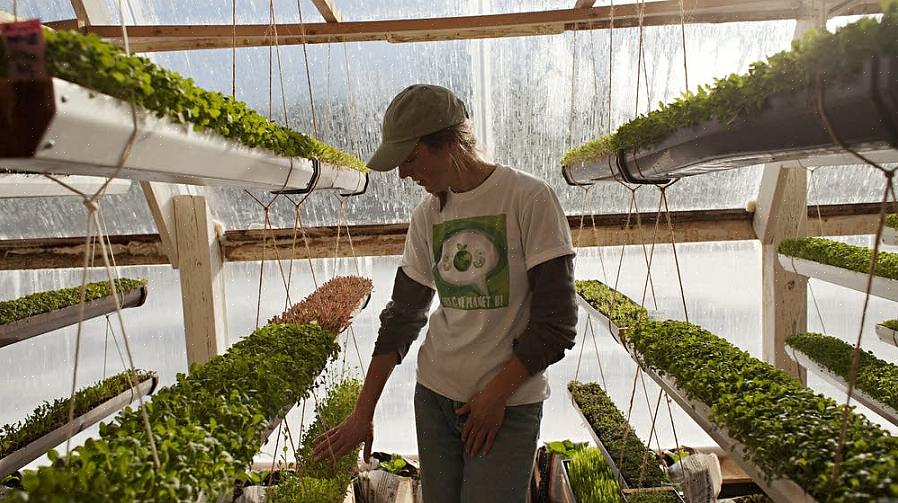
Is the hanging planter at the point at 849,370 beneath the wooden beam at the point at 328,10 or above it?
beneath

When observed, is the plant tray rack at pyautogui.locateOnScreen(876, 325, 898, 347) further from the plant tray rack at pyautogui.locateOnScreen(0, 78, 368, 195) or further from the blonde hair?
the plant tray rack at pyautogui.locateOnScreen(0, 78, 368, 195)

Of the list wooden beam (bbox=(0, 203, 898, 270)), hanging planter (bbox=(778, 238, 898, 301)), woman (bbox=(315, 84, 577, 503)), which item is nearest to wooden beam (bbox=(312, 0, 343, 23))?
wooden beam (bbox=(0, 203, 898, 270))

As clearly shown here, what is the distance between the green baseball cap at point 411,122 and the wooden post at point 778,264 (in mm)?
3440

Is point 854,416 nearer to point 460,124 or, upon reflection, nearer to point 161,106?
point 460,124

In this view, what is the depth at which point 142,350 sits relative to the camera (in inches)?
232

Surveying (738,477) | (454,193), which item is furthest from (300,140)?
(738,477)

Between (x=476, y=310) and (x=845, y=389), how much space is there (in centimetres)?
222

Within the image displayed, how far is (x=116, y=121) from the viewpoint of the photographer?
1.11 meters

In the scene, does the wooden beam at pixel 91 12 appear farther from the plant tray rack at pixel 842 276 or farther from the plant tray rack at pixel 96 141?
the plant tray rack at pixel 842 276

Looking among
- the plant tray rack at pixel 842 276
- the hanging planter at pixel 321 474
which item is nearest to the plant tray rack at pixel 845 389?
the plant tray rack at pixel 842 276

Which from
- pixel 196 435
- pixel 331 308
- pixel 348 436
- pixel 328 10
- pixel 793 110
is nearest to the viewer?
pixel 793 110

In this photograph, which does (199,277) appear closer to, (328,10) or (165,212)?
(165,212)

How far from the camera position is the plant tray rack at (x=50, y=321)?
3.15 meters

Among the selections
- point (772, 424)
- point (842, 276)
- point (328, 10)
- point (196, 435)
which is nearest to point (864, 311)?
point (772, 424)
